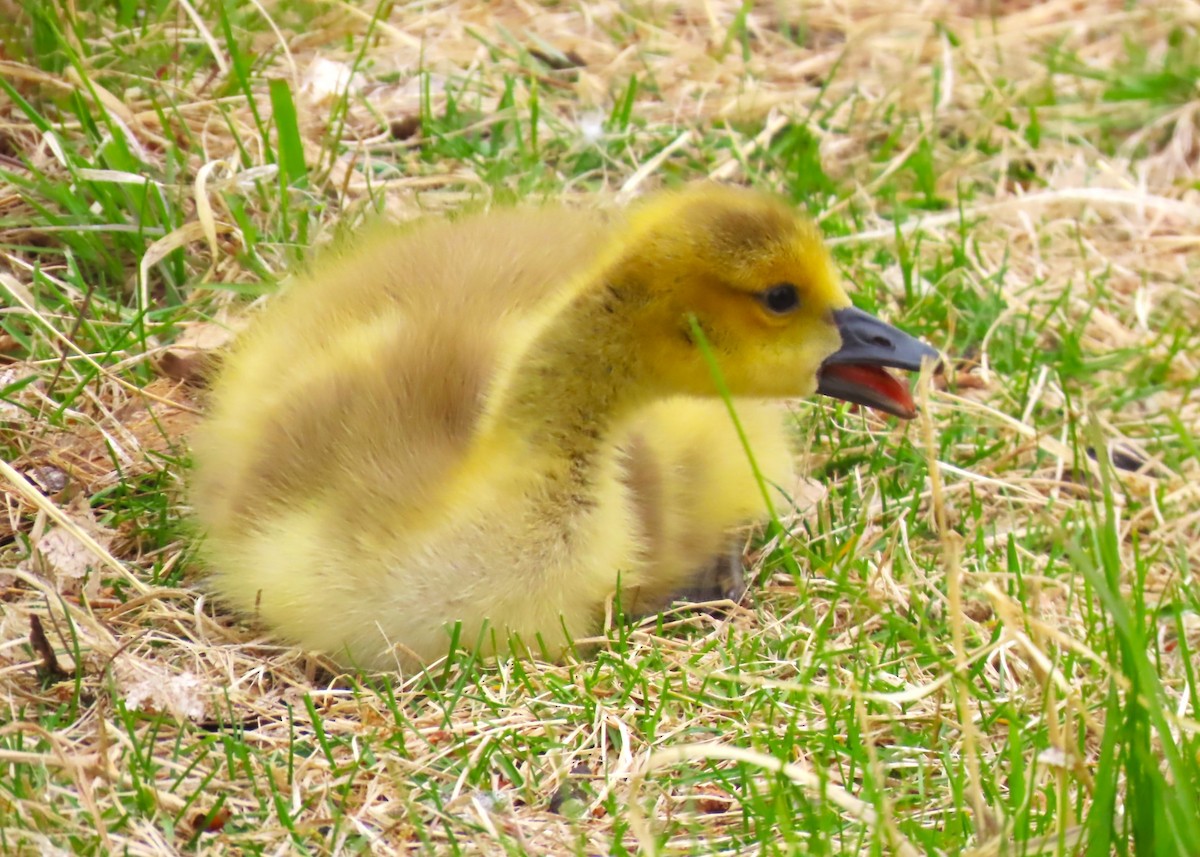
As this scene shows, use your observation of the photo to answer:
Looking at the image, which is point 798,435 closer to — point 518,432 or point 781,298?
point 781,298

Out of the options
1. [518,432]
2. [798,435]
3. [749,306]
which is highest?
[749,306]

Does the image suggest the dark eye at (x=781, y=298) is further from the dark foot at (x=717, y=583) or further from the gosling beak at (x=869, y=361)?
the dark foot at (x=717, y=583)

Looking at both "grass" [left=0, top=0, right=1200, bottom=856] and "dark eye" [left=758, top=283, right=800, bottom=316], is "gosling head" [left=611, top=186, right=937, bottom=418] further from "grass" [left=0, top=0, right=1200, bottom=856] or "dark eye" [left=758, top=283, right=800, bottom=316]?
"grass" [left=0, top=0, right=1200, bottom=856]

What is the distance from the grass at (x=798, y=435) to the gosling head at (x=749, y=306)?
0.27 m

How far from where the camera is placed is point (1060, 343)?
2926 millimetres

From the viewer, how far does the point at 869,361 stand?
2018mm

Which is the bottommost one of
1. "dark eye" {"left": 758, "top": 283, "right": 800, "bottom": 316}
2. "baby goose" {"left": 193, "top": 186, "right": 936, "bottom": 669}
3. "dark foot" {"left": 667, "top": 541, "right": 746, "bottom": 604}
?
"dark foot" {"left": 667, "top": 541, "right": 746, "bottom": 604}

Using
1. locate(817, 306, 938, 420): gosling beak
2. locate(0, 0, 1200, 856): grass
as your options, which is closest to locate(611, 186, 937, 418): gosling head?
locate(817, 306, 938, 420): gosling beak

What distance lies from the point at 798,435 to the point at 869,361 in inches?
20.6

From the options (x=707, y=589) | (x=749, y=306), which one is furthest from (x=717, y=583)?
(x=749, y=306)

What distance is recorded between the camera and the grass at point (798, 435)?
1.65 m

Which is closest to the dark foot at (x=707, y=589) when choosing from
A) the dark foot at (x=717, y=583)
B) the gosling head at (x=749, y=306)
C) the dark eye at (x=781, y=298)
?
the dark foot at (x=717, y=583)

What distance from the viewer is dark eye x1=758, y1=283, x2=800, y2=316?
77.3 inches

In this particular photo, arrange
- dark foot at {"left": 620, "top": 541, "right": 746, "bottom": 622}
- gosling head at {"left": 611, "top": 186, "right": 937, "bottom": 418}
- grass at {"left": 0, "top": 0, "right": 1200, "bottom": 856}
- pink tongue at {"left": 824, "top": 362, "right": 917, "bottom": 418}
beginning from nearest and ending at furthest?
grass at {"left": 0, "top": 0, "right": 1200, "bottom": 856}
gosling head at {"left": 611, "top": 186, "right": 937, "bottom": 418}
pink tongue at {"left": 824, "top": 362, "right": 917, "bottom": 418}
dark foot at {"left": 620, "top": 541, "right": 746, "bottom": 622}
